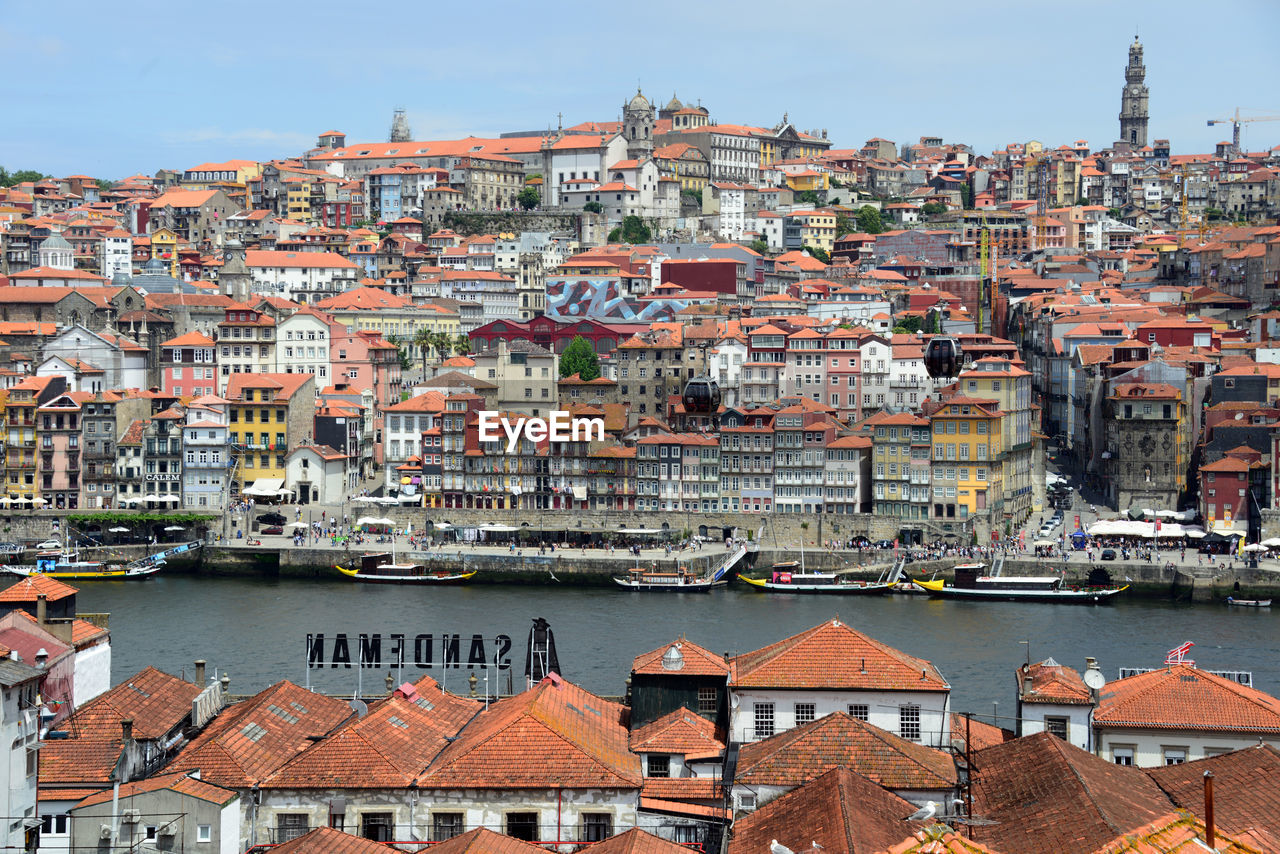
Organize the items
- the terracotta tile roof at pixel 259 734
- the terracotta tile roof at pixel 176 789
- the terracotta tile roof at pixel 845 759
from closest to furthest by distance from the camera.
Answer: the terracotta tile roof at pixel 176 789 < the terracotta tile roof at pixel 845 759 < the terracotta tile roof at pixel 259 734

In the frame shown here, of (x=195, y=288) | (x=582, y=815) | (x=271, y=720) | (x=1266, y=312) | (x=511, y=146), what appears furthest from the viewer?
(x=511, y=146)

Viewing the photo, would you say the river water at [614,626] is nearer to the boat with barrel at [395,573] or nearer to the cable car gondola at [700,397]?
the boat with barrel at [395,573]

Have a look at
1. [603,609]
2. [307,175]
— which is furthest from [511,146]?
[603,609]

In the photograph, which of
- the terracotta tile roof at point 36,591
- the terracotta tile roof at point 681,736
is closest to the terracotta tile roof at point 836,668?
the terracotta tile roof at point 681,736

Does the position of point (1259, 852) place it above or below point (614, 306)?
below

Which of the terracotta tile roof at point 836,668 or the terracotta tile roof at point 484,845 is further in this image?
the terracotta tile roof at point 836,668

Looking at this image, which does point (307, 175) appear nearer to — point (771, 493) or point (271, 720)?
point (771, 493)

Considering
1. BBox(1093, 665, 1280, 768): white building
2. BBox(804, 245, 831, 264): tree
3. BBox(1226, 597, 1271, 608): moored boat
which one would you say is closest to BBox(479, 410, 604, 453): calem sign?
BBox(1226, 597, 1271, 608): moored boat
